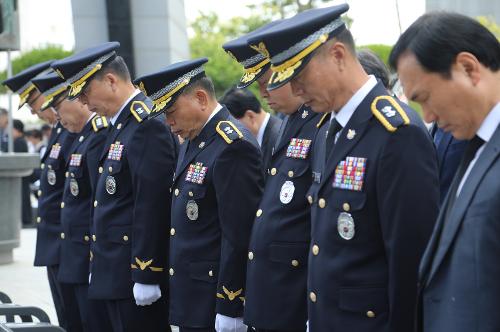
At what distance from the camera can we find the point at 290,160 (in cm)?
353

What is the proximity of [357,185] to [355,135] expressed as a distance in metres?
0.18

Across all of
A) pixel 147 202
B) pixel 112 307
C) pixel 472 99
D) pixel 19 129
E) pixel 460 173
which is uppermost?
pixel 472 99

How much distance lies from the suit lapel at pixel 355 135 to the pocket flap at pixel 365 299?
1.20 feet

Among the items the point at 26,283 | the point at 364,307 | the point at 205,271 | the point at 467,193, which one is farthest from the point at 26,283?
the point at 467,193

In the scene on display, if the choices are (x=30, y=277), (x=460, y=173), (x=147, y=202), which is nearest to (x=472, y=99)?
(x=460, y=173)

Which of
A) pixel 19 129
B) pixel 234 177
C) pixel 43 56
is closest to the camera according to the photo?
pixel 234 177

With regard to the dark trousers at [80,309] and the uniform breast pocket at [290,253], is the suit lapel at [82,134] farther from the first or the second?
the uniform breast pocket at [290,253]

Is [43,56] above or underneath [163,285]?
underneath

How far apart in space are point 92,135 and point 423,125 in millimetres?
2844

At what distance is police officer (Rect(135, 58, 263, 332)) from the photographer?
394cm

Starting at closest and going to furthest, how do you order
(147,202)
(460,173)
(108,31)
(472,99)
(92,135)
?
(472,99) < (460,173) < (147,202) < (92,135) < (108,31)

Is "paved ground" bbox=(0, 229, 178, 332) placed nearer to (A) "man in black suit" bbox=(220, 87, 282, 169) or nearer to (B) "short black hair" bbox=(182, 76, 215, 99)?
(A) "man in black suit" bbox=(220, 87, 282, 169)

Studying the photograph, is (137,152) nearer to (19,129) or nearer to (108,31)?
(108,31)

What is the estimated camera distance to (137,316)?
4691 mm
